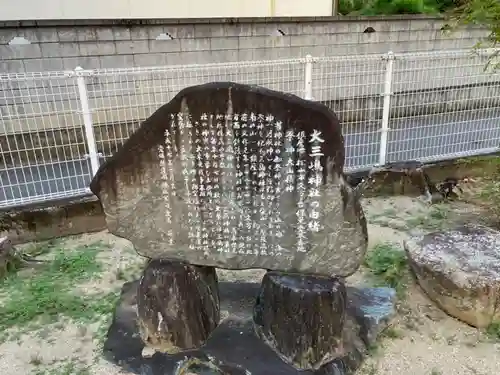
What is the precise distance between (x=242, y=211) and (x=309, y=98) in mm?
2838

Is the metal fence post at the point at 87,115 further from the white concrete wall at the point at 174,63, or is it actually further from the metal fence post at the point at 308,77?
the metal fence post at the point at 308,77

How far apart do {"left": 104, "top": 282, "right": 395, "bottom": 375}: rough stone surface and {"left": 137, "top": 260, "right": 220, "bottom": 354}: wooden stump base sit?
9 cm

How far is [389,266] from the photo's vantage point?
3971 millimetres

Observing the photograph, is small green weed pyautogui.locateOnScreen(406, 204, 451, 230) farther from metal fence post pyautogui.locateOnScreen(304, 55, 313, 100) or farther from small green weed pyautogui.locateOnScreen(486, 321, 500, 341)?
metal fence post pyautogui.locateOnScreen(304, 55, 313, 100)

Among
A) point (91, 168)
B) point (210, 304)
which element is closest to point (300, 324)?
point (210, 304)

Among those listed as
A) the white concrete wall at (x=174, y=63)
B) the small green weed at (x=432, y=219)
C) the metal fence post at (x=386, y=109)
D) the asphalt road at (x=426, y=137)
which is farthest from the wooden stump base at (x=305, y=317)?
the metal fence post at (x=386, y=109)

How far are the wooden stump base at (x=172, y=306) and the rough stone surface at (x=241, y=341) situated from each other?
95 mm

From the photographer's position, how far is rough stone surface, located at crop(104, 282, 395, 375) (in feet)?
9.09

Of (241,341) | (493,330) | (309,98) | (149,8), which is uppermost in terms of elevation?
(149,8)

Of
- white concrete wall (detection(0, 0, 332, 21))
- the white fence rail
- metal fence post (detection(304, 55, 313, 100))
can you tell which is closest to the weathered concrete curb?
the white fence rail

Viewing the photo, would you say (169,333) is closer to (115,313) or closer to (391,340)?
(115,313)

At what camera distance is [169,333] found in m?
2.84

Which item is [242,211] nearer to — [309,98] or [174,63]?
[309,98]

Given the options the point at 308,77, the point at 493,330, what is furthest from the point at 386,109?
the point at 493,330
